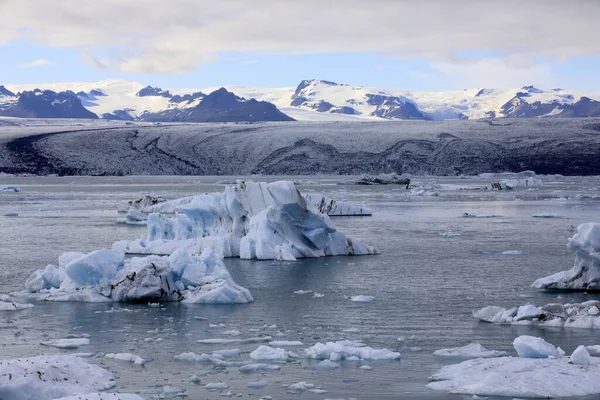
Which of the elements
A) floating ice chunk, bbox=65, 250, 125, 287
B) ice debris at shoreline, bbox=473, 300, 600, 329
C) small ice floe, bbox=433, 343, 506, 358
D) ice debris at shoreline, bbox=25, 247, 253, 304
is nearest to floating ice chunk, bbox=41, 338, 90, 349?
ice debris at shoreline, bbox=25, 247, 253, 304

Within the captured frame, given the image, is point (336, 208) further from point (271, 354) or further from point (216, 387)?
point (216, 387)

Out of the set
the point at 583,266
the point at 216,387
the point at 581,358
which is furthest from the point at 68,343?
the point at 583,266

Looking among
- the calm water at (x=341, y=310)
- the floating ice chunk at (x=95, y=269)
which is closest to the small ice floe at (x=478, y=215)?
the calm water at (x=341, y=310)

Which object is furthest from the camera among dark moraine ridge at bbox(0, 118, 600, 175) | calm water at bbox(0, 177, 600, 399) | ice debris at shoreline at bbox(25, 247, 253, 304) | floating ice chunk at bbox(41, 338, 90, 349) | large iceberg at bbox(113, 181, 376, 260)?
dark moraine ridge at bbox(0, 118, 600, 175)

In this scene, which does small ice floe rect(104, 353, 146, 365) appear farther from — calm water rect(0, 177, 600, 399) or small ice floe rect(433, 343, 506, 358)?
small ice floe rect(433, 343, 506, 358)

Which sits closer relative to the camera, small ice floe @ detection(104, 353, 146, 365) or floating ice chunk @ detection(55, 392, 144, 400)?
floating ice chunk @ detection(55, 392, 144, 400)

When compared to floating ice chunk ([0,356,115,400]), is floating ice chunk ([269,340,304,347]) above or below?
below

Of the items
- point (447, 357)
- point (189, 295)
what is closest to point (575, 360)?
point (447, 357)
